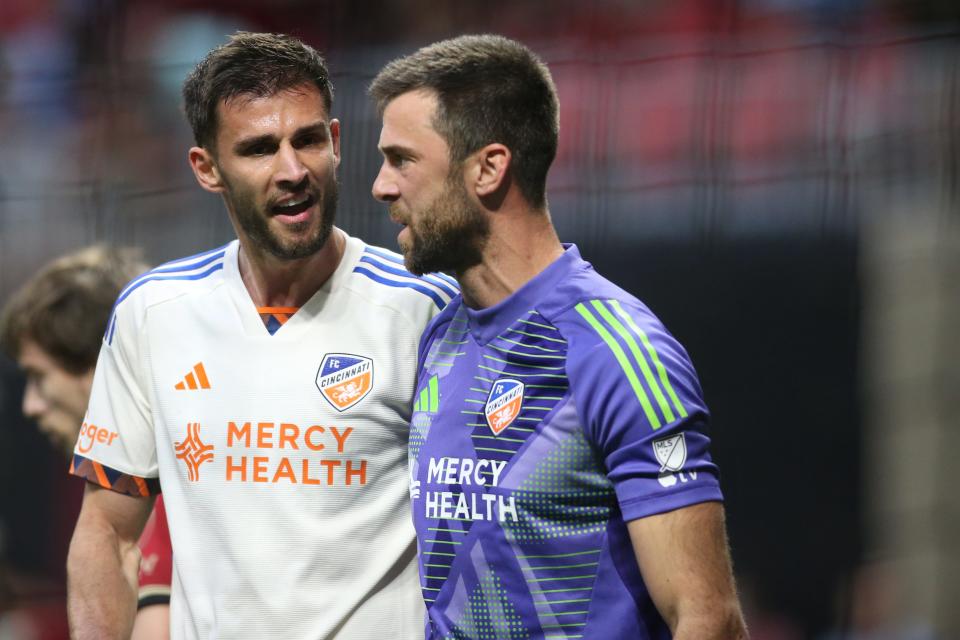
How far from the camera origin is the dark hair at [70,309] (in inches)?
128

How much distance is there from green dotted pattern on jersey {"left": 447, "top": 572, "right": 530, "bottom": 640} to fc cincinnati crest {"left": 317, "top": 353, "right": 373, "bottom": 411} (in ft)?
1.53

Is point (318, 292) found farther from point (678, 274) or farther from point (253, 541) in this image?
point (678, 274)

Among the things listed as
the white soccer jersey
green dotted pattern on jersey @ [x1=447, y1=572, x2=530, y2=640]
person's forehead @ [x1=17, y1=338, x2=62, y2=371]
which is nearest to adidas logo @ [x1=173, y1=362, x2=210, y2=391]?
the white soccer jersey

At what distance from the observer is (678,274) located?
5.10m

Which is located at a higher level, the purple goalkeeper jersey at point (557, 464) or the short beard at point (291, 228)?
the short beard at point (291, 228)

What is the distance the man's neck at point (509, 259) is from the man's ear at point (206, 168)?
0.58m

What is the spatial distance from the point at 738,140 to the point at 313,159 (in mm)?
3299

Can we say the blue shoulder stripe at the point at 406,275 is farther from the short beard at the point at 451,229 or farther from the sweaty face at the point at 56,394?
the sweaty face at the point at 56,394

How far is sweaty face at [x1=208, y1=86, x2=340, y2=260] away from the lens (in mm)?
2250

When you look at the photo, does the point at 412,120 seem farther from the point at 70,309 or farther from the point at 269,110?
the point at 70,309

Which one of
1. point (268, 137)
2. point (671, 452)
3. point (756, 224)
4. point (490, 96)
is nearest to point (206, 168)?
point (268, 137)

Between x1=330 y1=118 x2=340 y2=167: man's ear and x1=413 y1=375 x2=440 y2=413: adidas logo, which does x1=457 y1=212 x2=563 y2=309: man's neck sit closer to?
x1=413 y1=375 x2=440 y2=413: adidas logo

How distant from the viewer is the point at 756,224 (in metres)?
5.14

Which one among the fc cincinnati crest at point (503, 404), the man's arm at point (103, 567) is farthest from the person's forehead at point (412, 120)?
the man's arm at point (103, 567)
